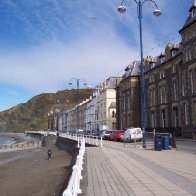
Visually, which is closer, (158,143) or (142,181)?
(142,181)

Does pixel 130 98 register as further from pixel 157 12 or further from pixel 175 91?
pixel 157 12

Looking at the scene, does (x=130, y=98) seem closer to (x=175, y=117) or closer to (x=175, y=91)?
(x=175, y=91)

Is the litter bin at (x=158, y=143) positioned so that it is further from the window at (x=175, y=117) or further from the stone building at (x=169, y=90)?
the window at (x=175, y=117)

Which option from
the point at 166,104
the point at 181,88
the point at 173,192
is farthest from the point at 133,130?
the point at 173,192

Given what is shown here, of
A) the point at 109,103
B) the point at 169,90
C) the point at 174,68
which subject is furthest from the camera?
the point at 109,103

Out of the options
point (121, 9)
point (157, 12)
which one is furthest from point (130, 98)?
point (121, 9)

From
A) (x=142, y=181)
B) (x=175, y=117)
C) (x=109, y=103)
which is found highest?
(x=109, y=103)

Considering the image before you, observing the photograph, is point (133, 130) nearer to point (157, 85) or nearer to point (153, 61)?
point (157, 85)

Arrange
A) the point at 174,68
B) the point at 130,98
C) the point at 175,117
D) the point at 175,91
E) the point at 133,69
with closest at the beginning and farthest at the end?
the point at 175,117
the point at 175,91
the point at 174,68
the point at 130,98
the point at 133,69

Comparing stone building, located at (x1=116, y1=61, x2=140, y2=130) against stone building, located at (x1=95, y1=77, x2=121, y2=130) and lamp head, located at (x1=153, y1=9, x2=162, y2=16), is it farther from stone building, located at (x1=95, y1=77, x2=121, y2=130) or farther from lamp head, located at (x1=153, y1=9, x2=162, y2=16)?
lamp head, located at (x1=153, y1=9, x2=162, y2=16)

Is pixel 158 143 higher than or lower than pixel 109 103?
lower

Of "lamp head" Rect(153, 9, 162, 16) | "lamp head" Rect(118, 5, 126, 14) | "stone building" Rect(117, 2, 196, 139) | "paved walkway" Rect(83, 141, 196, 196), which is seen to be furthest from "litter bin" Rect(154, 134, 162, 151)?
"stone building" Rect(117, 2, 196, 139)

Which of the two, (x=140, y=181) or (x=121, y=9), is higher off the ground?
(x=121, y=9)

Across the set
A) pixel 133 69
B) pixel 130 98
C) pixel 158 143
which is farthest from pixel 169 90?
pixel 158 143
